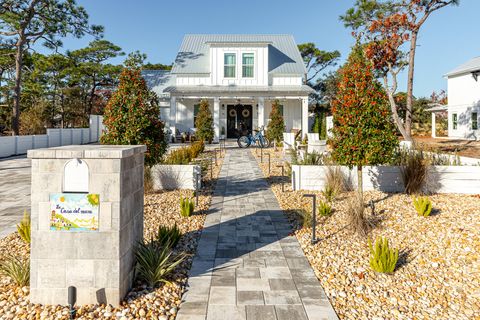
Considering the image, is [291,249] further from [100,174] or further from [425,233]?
[100,174]

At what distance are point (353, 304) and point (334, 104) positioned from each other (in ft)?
16.0

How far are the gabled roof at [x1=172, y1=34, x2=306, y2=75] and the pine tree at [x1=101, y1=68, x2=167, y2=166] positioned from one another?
1728 cm

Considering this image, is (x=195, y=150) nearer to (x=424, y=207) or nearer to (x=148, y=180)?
(x=148, y=180)

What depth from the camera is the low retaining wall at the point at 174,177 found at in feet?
30.4

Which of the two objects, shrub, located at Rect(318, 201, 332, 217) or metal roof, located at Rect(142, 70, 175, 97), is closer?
shrub, located at Rect(318, 201, 332, 217)

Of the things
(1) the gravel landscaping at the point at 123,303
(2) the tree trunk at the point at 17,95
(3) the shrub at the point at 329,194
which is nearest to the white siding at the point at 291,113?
(2) the tree trunk at the point at 17,95

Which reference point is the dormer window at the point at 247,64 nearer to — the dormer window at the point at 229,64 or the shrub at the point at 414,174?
the dormer window at the point at 229,64

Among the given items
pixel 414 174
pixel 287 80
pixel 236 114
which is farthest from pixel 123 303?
pixel 236 114

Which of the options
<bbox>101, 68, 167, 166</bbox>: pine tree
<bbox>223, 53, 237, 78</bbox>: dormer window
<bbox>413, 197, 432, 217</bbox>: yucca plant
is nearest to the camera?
<bbox>413, 197, 432, 217</bbox>: yucca plant

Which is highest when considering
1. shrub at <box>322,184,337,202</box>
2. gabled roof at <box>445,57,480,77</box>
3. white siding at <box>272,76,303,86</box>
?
gabled roof at <box>445,57,480,77</box>

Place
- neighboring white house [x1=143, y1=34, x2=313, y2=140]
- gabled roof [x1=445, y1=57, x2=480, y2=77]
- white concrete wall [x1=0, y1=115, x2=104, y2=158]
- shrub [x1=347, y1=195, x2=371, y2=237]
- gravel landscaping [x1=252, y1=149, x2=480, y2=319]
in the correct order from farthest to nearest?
gabled roof [x1=445, y1=57, x2=480, y2=77] → neighboring white house [x1=143, y1=34, x2=313, y2=140] → white concrete wall [x1=0, y1=115, x2=104, y2=158] → shrub [x1=347, y1=195, x2=371, y2=237] → gravel landscaping [x1=252, y1=149, x2=480, y2=319]

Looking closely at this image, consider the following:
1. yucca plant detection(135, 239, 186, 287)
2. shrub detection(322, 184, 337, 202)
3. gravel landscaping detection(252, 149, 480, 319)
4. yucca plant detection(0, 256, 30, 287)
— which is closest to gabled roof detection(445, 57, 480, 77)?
gravel landscaping detection(252, 149, 480, 319)

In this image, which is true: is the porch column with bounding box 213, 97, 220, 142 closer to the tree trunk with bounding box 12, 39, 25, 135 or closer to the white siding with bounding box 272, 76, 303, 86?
the white siding with bounding box 272, 76, 303, 86

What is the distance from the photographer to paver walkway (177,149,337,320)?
3.39 m
